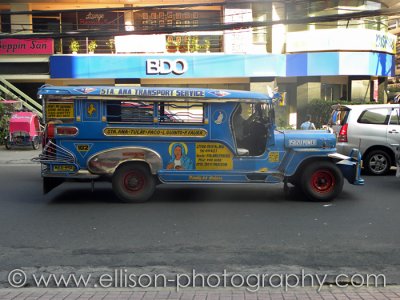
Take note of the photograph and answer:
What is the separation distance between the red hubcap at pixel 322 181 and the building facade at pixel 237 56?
1506 cm

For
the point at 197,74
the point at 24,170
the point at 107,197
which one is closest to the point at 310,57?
the point at 197,74

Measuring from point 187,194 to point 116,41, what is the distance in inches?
635

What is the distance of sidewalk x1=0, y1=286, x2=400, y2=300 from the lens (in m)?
4.19

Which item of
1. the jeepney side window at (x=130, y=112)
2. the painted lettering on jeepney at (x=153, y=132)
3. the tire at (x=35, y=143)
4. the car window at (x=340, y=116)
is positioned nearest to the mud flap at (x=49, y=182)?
the painted lettering on jeepney at (x=153, y=132)

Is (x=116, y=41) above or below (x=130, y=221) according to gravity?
above

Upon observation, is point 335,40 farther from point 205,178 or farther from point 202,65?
point 205,178

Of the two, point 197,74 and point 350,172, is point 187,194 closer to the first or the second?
point 350,172

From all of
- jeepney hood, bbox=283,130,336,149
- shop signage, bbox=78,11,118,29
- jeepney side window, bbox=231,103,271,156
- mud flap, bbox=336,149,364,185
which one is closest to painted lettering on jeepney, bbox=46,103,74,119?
jeepney side window, bbox=231,103,271,156

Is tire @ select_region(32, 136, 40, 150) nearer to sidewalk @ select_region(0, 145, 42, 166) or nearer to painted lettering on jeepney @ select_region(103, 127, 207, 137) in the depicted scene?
sidewalk @ select_region(0, 145, 42, 166)

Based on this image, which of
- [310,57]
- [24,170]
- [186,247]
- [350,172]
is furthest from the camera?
[310,57]

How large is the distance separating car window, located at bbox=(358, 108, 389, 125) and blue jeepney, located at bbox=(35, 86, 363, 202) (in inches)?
155

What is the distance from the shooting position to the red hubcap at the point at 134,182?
854cm

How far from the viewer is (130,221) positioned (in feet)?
23.8

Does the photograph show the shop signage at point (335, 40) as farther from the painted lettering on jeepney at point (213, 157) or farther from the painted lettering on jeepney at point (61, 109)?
the painted lettering on jeepney at point (61, 109)
